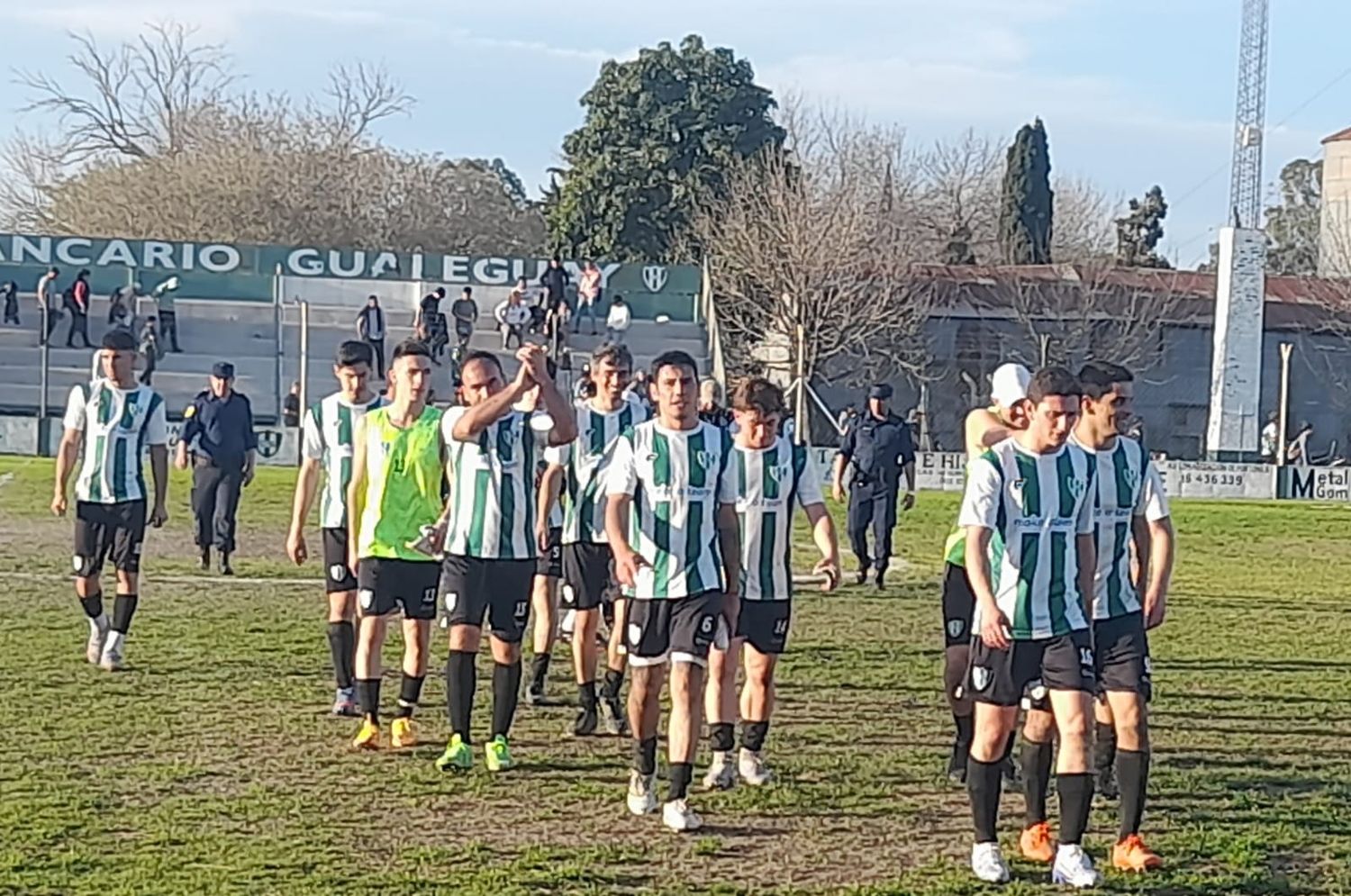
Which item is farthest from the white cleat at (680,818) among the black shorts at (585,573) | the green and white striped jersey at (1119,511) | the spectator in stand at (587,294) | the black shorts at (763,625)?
A: the spectator in stand at (587,294)

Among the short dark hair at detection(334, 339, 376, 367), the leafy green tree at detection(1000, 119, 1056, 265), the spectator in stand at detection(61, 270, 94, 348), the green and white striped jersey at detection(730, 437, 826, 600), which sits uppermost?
the leafy green tree at detection(1000, 119, 1056, 265)

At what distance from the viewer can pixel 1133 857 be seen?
23.9 feet

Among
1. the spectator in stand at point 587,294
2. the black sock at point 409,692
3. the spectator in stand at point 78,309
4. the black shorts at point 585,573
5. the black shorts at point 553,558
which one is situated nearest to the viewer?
the black sock at point 409,692

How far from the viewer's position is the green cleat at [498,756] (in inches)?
352

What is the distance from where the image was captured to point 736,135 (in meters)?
58.4

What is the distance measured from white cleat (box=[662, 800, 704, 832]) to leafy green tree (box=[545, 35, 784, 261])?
163 ft

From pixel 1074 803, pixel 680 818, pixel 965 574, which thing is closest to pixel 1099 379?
pixel 965 574

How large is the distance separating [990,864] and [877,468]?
1140 cm

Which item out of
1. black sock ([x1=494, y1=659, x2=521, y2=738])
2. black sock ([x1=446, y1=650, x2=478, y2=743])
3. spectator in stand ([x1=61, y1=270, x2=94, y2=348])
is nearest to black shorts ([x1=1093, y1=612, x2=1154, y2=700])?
black sock ([x1=494, y1=659, x2=521, y2=738])

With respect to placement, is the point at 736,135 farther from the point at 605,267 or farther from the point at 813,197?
the point at 605,267

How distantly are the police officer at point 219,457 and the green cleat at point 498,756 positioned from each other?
31.4 ft

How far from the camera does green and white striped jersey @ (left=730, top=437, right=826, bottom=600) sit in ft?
28.8

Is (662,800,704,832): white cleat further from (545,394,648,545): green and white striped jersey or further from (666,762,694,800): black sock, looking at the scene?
(545,394,648,545): green and white striped jersey

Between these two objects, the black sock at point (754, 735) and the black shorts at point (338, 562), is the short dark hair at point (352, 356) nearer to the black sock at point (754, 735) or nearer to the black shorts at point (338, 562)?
the black shorts at point (338, 562)
